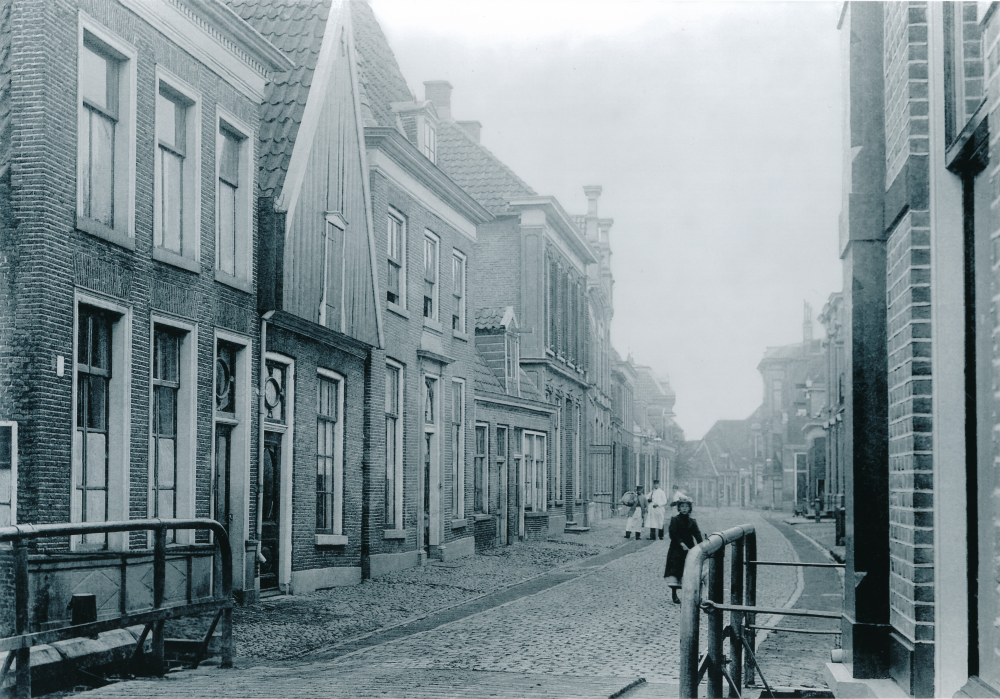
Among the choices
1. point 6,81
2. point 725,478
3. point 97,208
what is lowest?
point 725,478

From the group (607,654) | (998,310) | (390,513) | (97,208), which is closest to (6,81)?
(97,208)

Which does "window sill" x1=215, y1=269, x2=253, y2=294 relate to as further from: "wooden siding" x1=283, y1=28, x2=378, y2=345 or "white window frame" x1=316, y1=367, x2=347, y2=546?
"white window frame" x1=316, y1=367, x2=347, y2=546

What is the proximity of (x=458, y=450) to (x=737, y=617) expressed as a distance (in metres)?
17.6

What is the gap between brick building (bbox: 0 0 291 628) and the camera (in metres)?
10.4

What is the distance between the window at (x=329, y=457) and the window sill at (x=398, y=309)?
2485 millimetres

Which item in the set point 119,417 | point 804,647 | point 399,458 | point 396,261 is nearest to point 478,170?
point 396,261

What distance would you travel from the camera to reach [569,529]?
117 ft

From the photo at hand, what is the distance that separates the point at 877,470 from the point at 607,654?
4566 mm

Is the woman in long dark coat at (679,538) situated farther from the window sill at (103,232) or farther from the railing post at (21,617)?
the railing post at (21,617)

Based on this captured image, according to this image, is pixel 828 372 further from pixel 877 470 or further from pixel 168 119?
pixel 877 470

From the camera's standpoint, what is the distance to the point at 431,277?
22.5m

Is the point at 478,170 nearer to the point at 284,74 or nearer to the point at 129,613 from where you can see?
the point at 284,74

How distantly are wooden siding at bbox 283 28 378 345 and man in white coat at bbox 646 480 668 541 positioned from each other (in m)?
13.6

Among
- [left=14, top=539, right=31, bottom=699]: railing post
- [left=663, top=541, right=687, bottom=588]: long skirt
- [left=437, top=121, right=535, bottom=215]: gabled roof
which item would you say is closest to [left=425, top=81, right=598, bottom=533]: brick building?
[left=437, top=121, right=535, bottom=215]: gabled roof
